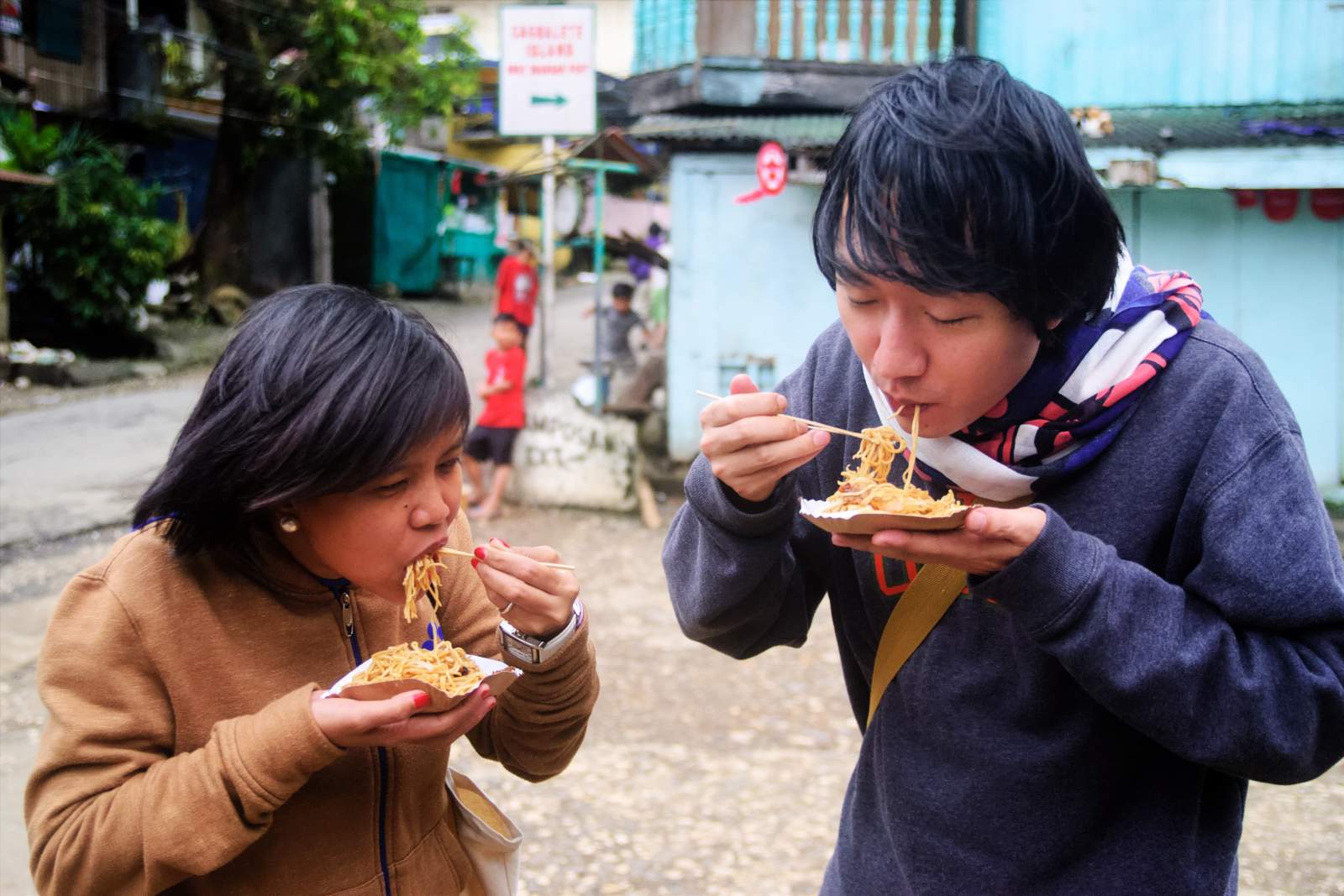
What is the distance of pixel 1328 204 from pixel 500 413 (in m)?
6.42

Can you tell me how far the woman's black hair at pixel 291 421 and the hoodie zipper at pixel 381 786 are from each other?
0.55 ft

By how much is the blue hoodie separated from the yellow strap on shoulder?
0.03 metres

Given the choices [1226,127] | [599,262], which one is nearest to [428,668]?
[599,262]

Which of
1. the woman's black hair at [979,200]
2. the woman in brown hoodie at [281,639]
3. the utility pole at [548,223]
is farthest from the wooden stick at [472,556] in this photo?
the utility pole at [548,223]

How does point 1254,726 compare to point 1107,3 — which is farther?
point 1107,3

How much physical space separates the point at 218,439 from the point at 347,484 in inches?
7.6

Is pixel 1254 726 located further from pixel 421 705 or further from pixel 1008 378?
pixel 421 705

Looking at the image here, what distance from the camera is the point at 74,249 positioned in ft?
45.4

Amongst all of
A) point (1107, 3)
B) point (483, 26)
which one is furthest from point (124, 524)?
point (483, 26)

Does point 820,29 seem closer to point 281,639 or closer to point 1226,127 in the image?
point 1226,127

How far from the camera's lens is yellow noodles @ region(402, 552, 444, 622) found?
1.80 metres

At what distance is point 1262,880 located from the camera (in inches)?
161

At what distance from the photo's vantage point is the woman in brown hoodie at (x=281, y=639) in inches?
62.5

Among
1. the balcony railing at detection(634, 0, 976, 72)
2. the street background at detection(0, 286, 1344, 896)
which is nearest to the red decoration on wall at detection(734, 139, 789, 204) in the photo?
the balcony railing at detection(634, 0, 976, 72)
